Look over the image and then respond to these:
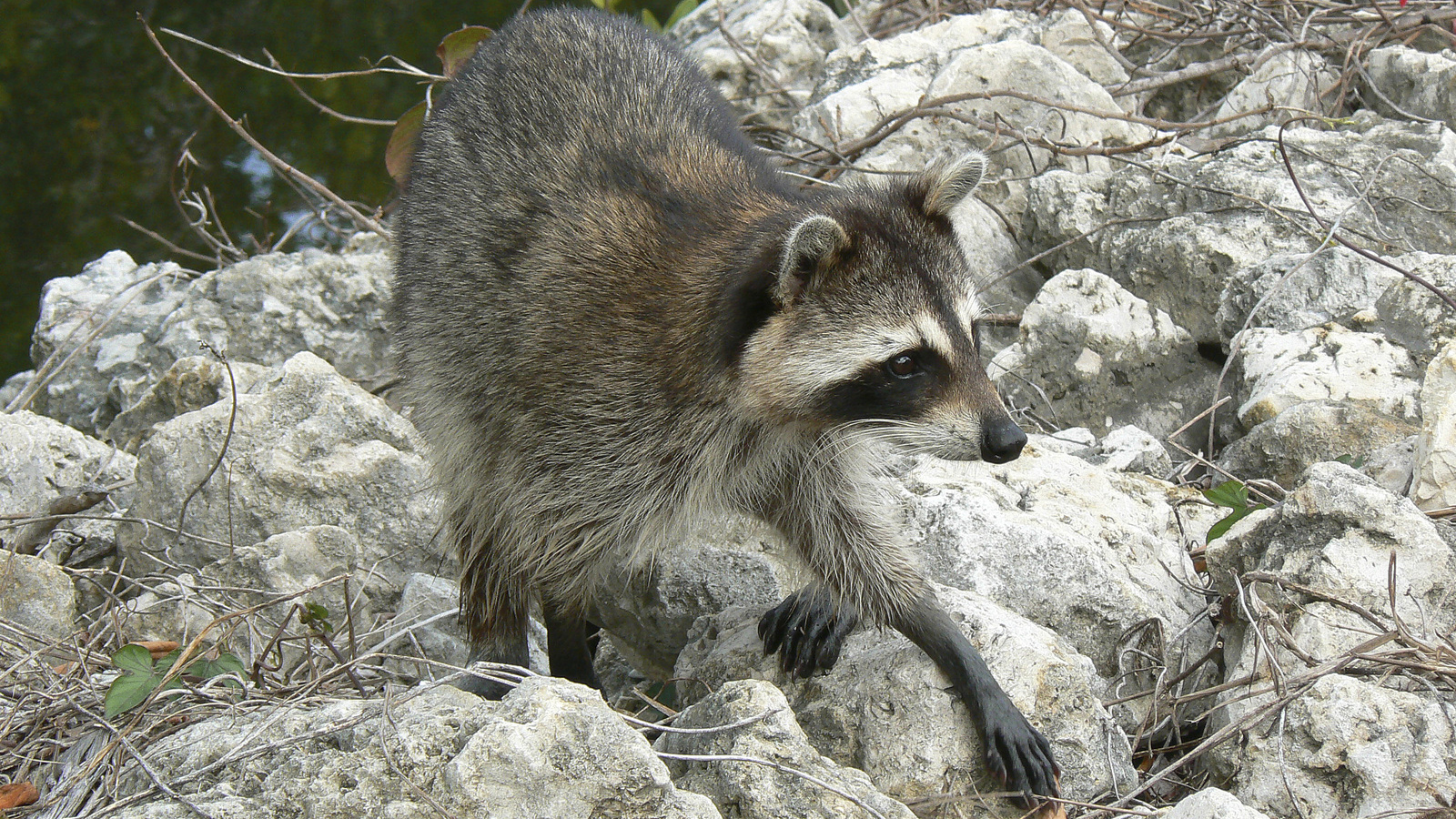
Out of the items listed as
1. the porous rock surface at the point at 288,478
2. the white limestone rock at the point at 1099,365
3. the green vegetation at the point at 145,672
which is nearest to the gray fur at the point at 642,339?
the porous rock surface at the point at 288,478

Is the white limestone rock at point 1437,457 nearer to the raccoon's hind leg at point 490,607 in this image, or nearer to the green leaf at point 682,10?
the raccoon's hind leg at point 490,607

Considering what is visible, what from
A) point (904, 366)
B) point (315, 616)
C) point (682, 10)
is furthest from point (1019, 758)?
point (682, 10)

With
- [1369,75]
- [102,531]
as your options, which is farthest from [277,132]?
[1369,75]

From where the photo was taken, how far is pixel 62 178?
869cm

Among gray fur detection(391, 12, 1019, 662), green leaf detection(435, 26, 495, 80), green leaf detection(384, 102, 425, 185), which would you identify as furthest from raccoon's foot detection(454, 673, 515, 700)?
green leaf detection(435, 26, 495, 80)

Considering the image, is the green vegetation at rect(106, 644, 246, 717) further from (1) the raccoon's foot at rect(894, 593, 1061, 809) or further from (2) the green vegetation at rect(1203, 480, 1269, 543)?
(2) the green vegetation at rect(1203, 480, 1269, 543)

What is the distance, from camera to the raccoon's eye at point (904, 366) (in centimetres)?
301

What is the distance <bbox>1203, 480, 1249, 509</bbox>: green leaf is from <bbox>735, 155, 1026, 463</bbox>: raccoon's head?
2.86 ft

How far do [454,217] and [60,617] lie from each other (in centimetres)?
160

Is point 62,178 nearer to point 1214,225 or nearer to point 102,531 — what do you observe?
point 102,531

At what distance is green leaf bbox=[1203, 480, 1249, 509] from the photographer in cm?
341

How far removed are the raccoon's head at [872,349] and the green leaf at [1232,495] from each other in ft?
2.86

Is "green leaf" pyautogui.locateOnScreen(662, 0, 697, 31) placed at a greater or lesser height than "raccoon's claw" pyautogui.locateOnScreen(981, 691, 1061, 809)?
greater

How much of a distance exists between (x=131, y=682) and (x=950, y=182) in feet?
7.51
